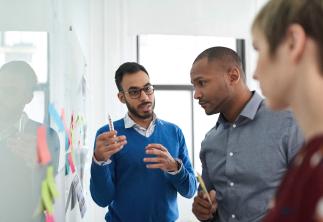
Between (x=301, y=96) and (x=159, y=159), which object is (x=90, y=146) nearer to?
(x=159, y=159)

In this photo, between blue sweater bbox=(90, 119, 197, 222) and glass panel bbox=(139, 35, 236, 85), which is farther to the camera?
glass panel bbox=(139, 35, 236, 85)

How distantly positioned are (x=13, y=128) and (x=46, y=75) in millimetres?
222

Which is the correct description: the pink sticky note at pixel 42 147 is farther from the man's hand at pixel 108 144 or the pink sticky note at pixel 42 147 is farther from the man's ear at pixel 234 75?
the man's ear at pixel 234 75

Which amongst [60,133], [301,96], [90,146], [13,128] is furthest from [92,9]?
[301,96]

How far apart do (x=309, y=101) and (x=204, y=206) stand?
0.91m

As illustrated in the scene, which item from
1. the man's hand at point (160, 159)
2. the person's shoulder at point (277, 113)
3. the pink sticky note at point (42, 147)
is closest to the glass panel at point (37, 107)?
the pink sticky note at point (42, 147)

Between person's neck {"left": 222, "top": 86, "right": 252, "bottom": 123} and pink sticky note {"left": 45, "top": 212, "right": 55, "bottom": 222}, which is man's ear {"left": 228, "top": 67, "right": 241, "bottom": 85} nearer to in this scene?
person's neck {"left": 222, "top": 86, "right": 252, "bottom": 123}

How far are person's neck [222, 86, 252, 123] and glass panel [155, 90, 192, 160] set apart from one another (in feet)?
5.39

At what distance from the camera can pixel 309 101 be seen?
48cm

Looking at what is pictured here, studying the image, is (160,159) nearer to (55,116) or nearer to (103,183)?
(103,183)

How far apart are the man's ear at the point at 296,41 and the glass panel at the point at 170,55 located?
2.58 meters

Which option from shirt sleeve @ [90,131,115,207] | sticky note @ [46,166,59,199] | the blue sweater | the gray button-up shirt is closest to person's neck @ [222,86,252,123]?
the gray button-up shirt

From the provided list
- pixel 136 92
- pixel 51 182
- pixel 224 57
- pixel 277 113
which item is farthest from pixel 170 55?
pixel 51 182

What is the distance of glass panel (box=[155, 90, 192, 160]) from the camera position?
9.98ft
